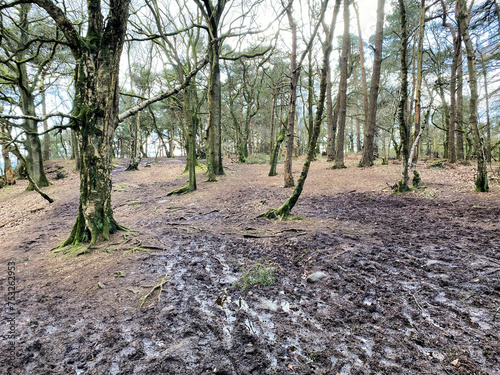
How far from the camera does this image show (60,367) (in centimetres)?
197

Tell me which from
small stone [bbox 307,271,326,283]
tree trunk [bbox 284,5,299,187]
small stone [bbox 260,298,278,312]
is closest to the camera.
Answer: small stone [bbox 260,298,278,312]

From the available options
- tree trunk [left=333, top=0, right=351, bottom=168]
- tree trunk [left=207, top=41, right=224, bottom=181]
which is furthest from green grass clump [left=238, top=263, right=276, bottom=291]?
tree trunk [left=333, top=0, right=351, bottom=168]

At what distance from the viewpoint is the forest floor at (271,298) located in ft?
Result: 6.59

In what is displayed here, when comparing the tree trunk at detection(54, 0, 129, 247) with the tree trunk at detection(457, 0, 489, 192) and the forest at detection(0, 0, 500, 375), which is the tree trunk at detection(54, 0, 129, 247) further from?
the tree trunk at detection(457, 0, 489, 192)

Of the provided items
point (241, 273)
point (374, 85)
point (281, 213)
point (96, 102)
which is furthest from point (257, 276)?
point (374, 85)

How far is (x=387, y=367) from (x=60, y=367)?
8.81 ft

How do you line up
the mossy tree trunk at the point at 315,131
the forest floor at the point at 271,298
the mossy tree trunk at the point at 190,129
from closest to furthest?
1. the forest floor at the point at 271,298
2. the mossy tree trunk at the point at 315,131
3. the mossy tree trunk at the point at 190,129

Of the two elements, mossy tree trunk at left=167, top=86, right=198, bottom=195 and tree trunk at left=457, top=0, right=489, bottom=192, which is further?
mossy tree trunk at left=167, top=86, right=198, bottom=195

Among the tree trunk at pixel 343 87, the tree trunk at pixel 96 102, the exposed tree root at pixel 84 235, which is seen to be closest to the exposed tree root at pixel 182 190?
the exposed tree root at pixel 84 235

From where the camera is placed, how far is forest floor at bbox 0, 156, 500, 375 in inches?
79.1

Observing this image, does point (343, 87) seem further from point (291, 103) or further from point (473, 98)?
point (473, 98)

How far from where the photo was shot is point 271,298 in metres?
2.94

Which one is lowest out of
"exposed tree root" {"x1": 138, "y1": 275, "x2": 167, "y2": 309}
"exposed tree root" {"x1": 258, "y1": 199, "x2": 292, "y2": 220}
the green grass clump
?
the green grass clump

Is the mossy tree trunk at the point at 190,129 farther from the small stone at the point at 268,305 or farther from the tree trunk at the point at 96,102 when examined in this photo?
the small stone at the point at 268,305
